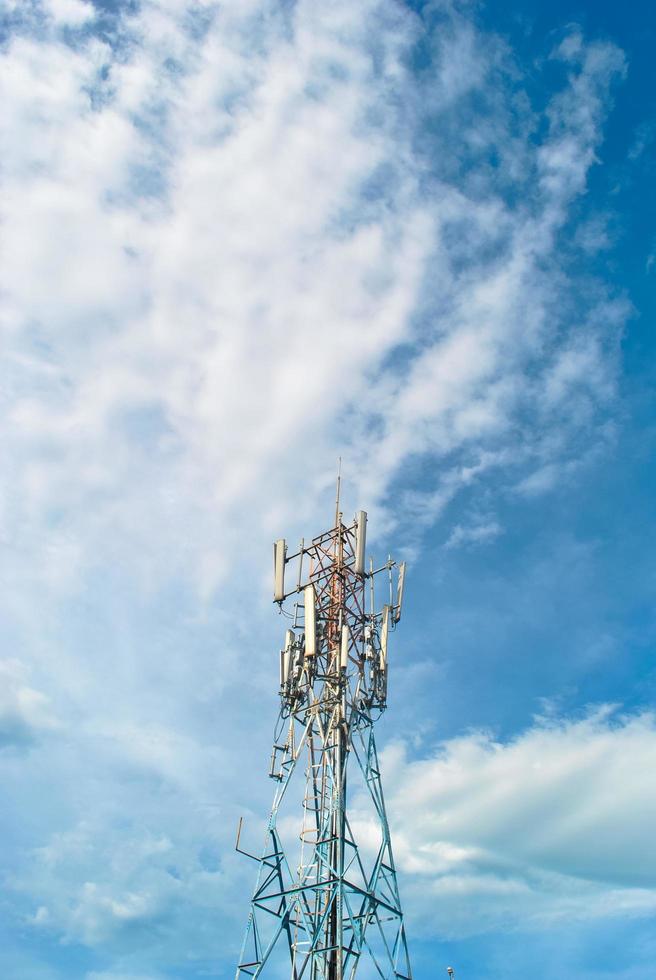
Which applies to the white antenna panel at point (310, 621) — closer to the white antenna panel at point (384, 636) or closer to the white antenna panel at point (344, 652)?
the white antenna panel at point (344, 652)

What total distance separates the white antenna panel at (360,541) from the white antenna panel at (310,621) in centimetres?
307

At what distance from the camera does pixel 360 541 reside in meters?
49.3

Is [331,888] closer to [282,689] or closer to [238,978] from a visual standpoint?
[238,978]

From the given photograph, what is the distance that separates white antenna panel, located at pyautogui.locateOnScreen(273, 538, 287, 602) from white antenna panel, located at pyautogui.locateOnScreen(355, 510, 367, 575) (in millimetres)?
4827

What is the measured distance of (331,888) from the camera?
3881 cm

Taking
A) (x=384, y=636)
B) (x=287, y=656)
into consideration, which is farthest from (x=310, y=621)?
(x=384, y=636)

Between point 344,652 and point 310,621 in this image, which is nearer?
point 344,652

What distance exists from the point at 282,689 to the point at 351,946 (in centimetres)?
1334

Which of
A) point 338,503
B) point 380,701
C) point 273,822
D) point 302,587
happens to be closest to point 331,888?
point 273,822

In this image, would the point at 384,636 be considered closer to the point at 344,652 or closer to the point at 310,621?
the point at 344,652

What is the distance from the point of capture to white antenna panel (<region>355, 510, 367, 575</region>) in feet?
160

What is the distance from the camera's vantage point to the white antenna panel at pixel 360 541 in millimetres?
48781

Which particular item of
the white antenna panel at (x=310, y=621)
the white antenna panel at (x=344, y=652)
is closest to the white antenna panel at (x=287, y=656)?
the white antenna panel at (x=310, y=621)

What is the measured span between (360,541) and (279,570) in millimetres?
5519
